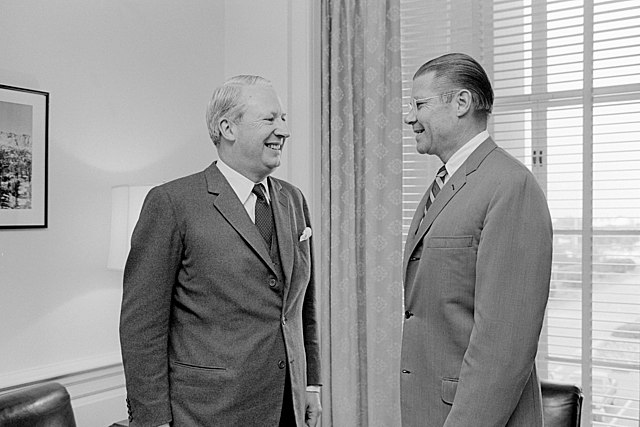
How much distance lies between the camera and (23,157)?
266 cm

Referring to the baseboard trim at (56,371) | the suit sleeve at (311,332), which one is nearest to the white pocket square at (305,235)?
the suit sleeve at (311,332)

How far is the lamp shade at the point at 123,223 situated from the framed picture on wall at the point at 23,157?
272 millimetres

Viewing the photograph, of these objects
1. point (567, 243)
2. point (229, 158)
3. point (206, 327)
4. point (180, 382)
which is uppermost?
point (229, 158)

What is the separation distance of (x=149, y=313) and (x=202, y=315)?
143 millimetres

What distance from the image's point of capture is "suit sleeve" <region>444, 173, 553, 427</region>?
5.29 ft

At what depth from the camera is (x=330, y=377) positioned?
11.5ft

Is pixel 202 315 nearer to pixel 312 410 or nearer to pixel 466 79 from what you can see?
pixel 312 410

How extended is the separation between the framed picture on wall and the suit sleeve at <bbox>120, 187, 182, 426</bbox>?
94 centimetres

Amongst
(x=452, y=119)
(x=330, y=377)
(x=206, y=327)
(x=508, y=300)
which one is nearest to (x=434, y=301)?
(x=508, y=300)

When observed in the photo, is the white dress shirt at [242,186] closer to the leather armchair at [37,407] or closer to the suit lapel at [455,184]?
the suit lapel at [455,184]

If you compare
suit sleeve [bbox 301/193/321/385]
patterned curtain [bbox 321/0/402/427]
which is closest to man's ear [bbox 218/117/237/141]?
suit sleeve [bbox 301/193/321/385]

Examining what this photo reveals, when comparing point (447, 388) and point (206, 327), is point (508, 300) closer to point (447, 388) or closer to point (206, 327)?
point (447, 388)

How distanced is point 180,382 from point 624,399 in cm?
192

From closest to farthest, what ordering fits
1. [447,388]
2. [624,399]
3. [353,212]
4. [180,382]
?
[447,388] < [180,382] < [624,399] < [353,212]
